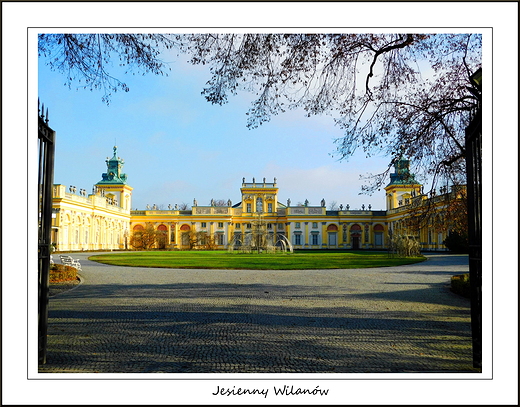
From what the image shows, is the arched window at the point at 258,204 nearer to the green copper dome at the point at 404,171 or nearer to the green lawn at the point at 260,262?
the green lawn at the point at 260,262

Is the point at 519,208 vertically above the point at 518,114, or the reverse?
the point at 518,114

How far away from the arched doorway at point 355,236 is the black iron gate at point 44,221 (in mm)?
56202

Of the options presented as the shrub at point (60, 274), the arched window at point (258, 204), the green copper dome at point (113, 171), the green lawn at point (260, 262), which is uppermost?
the green copper dome at point (113, 171)

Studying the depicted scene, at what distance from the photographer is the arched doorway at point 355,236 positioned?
5853 centimetres

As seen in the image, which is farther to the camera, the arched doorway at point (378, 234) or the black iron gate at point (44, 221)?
the arched doorway at point (378, 234)

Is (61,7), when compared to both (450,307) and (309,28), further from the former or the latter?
(450,307)

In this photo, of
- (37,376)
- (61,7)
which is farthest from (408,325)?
(61,7)

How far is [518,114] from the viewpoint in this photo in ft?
13.1

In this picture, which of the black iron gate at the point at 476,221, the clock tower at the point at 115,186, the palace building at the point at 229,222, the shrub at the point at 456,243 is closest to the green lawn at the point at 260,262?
the shrub at the point at 456,243

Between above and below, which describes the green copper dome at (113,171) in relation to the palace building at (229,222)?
above

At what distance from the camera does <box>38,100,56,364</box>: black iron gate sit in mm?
4168

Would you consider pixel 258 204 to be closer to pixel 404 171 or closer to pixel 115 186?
pixel 115 186

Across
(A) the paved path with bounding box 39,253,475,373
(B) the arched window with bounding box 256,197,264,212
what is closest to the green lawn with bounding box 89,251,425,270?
(A) the paved path with bounding box 39,253,475,373

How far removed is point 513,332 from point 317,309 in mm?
3956
